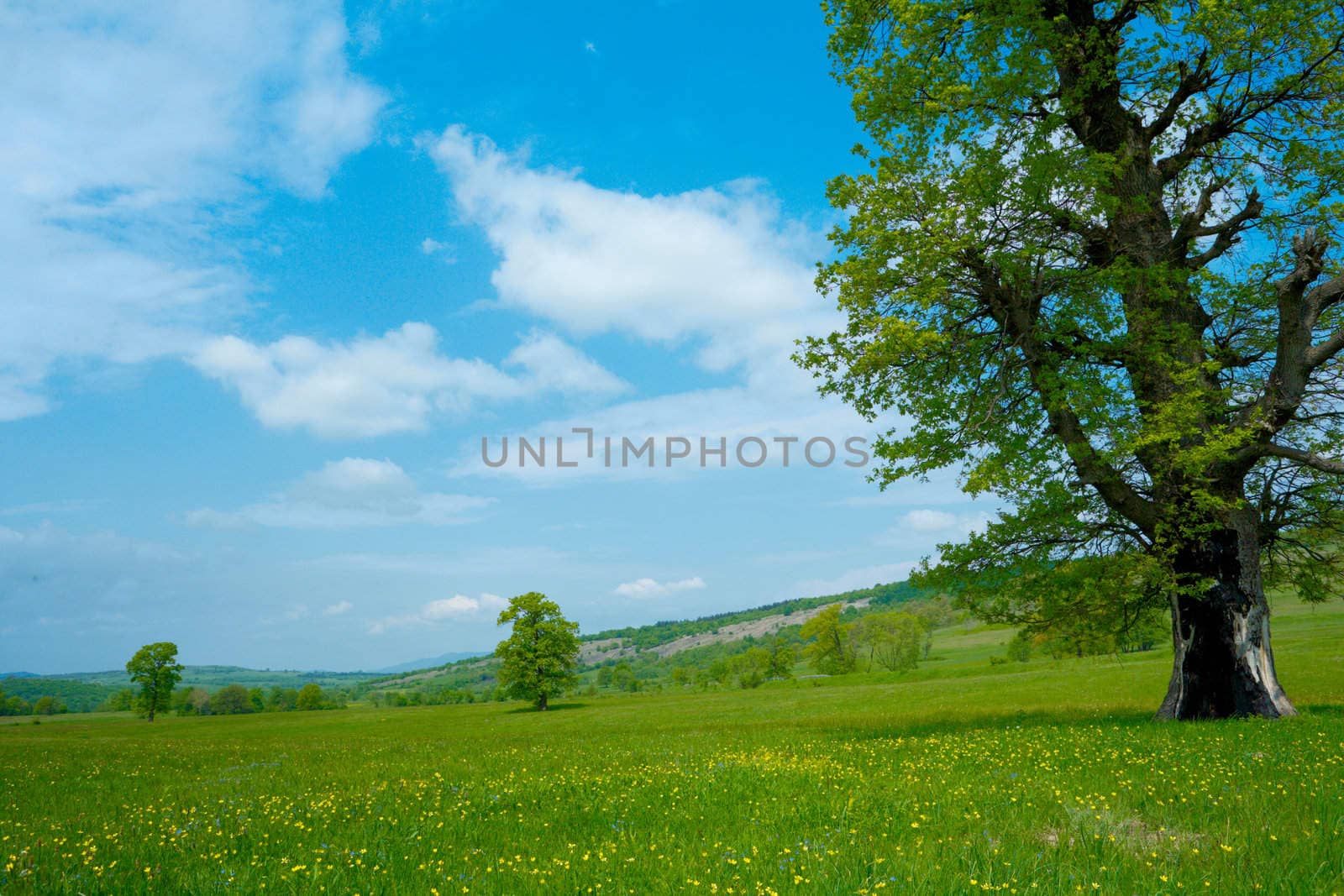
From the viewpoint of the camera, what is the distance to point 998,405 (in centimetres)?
1781

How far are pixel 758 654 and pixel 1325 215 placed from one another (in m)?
116

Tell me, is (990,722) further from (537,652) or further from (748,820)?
(537,652)

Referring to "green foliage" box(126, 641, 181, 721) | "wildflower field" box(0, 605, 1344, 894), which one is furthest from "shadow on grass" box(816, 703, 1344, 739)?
"green foliage" box(126, 641, 181, 721)

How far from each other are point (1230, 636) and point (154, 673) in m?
112

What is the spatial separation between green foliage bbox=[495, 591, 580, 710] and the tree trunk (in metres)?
61.2

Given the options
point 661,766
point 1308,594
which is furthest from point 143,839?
point 1308,594

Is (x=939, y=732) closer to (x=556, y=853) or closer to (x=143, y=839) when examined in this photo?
(x=556, y=853)

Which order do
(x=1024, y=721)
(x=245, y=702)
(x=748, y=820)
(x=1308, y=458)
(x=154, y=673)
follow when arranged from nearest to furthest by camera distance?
(x=748, y=820)
(x=1308, y=458)
(x=1024, y=721)
(x=154, y=673)
(x=245, y=702)

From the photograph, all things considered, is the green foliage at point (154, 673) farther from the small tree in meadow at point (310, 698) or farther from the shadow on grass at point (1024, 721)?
the shadow on grass at point (1024, 721)

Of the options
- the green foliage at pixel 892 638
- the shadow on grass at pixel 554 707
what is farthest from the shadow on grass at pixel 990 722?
the green foliage at pixel 892 638

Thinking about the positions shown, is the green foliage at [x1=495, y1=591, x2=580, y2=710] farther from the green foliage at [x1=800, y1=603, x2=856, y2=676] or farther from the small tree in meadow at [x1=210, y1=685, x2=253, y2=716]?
the small tree in meadow at [x1=210, y1=685, x2=253, y2=716]

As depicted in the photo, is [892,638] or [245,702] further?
[245,702]

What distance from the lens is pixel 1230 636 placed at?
1669 centimetres

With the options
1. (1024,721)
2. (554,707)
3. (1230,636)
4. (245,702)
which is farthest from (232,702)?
(1230,636)
